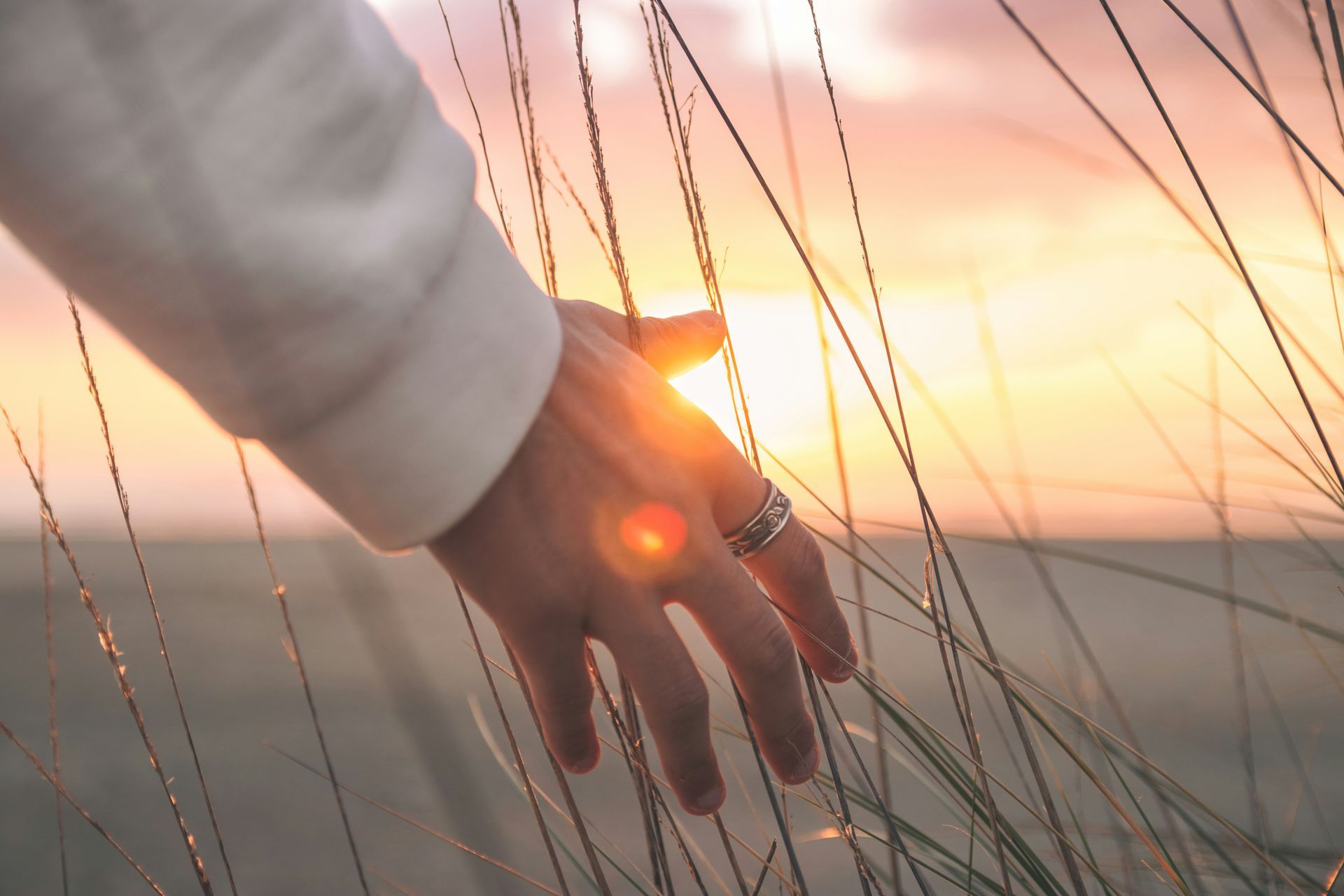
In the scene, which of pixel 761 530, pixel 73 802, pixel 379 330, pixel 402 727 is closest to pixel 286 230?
pixel 379 330

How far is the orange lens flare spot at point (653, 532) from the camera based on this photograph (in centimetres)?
Answer: 50

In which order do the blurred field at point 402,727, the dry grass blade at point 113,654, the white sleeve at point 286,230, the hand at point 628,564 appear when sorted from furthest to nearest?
the blurred field at point 402,727 → the dry grass blade at point 113,654 → the hand at point 628,564 → the white sleeve at point 286,230

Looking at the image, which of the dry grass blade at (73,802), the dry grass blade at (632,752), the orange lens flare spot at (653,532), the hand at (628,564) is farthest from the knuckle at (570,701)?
the dry grass blade at (73,802)

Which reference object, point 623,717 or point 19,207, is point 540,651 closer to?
point 19,207

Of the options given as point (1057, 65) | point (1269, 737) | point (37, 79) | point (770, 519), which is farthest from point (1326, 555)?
point (1269, 737)

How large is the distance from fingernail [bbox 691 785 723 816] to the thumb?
0.40m

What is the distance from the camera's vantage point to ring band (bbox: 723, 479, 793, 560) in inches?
23.9

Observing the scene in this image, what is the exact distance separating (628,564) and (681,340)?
A: 1.25 feet

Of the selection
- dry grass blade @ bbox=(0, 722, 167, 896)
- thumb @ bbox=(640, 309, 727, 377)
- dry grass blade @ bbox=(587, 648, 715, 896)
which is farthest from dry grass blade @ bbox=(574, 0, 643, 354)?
dry grass blade @ bbox=(0, 722, 167, 896)

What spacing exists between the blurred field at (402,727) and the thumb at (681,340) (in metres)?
0.36

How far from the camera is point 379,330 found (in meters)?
0.42

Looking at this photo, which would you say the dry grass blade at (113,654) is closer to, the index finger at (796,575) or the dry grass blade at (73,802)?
the dry grass blade at (73,802)

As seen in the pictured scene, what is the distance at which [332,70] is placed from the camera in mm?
410

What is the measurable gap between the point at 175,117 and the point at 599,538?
32 centimetres
